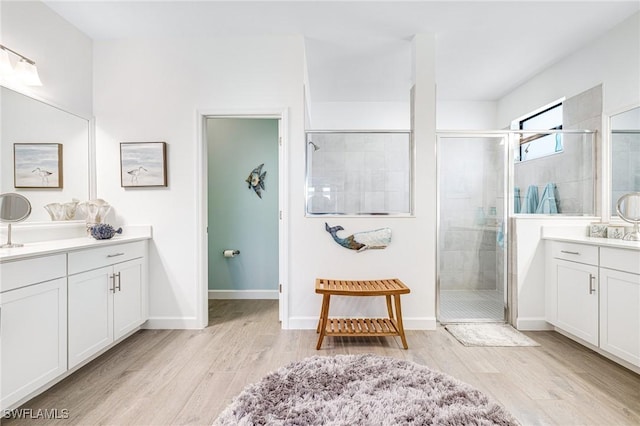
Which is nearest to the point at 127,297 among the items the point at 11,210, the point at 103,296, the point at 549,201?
the point at 103,296

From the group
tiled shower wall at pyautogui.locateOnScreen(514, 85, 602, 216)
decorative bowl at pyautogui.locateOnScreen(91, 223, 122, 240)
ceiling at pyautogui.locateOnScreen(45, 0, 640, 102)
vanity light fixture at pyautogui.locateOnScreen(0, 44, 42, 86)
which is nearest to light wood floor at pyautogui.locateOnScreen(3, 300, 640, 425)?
decorative bowl at pyautogui.locateOnScreen(91, 223, 122, 240)

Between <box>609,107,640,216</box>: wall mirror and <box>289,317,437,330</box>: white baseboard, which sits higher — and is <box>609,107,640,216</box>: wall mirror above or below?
above

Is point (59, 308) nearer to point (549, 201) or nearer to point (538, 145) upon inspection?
point (549, 201)

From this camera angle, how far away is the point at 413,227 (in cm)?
276

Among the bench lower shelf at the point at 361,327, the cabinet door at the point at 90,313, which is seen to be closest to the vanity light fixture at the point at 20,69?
the cabinet door at the point at 90,313

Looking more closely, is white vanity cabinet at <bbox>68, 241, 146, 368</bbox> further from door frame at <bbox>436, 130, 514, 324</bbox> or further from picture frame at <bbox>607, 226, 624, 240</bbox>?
picture frame at <bbox>607, 226, 624, 240</bbox>

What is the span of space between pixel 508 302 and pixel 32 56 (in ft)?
14.6

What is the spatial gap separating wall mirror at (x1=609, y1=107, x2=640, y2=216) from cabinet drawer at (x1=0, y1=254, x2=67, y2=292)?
4.29 m

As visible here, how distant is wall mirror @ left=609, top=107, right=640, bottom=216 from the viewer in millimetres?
2533

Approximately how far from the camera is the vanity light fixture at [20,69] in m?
2.03

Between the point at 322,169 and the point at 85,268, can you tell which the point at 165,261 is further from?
the point at 322,169

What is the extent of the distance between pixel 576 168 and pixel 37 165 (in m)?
4.58

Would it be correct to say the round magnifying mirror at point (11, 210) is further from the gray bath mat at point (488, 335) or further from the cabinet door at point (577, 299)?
the cabinet door at point (577, 299)

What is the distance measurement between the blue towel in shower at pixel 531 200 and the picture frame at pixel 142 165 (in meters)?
3.43
